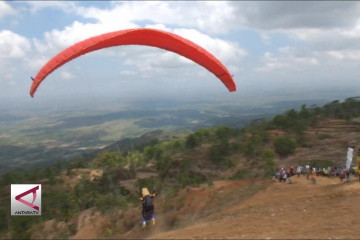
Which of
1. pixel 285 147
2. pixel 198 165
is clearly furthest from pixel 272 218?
pixel 198 165

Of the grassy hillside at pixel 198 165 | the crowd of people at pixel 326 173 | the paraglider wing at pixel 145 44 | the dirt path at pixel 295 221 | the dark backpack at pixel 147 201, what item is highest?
the paraglider wing at pixel 145 44

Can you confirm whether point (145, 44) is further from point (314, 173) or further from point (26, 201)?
point (314, 173)

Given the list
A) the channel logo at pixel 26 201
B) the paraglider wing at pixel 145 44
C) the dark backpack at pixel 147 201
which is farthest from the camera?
the channel logo at pixel 26 201

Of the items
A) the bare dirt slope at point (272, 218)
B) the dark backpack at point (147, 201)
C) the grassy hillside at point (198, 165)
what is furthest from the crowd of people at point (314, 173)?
the dark backpack at point (147, 201)

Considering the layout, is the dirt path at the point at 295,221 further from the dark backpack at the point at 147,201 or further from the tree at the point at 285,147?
the tree at the point at 285,147

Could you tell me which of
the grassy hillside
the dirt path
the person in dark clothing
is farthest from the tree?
the person in dark clothing

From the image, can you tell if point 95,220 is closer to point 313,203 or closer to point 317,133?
point 313,203

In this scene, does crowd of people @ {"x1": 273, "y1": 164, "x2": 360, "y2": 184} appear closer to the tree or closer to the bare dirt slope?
the bare dirt slope
